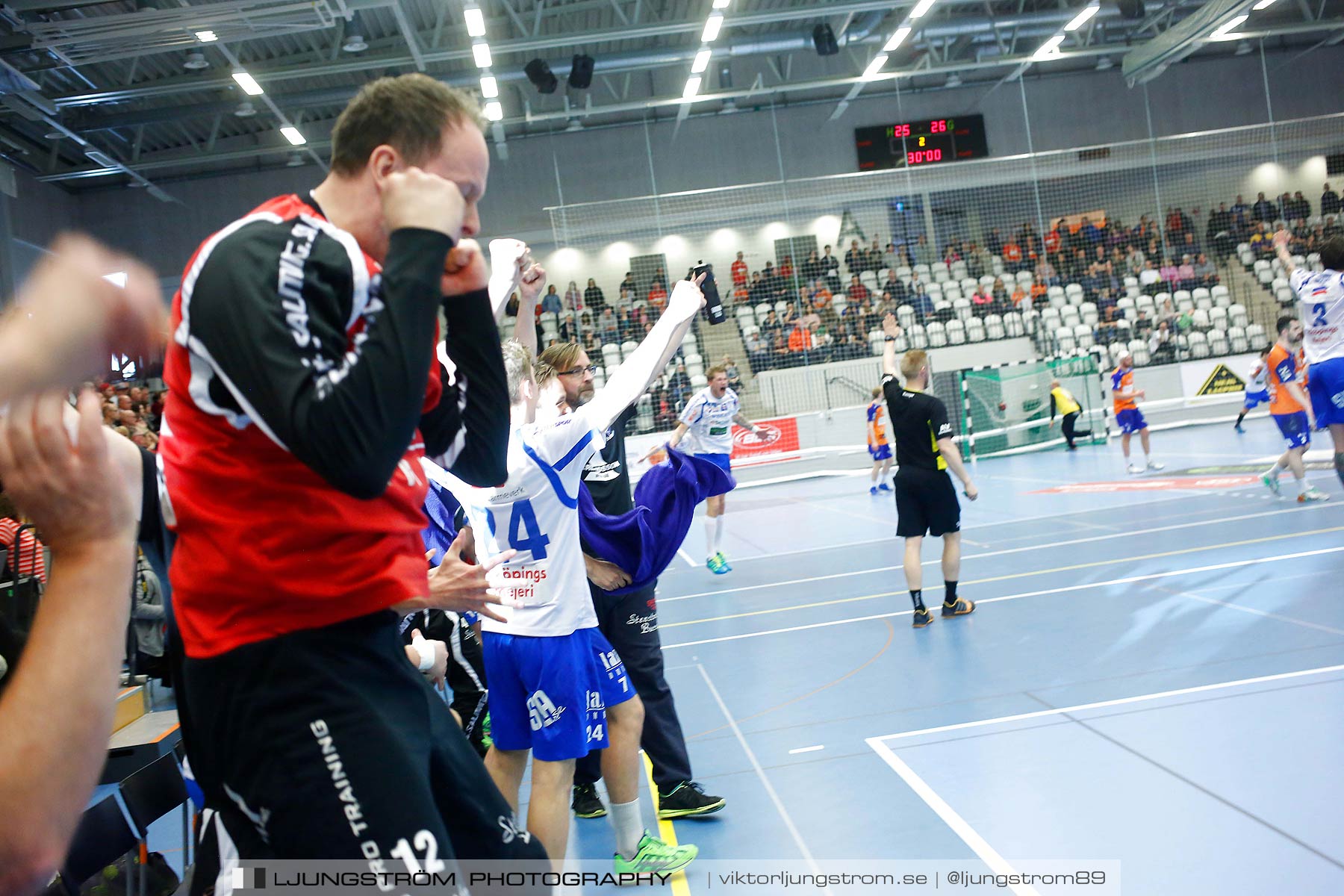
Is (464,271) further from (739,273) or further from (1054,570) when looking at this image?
(739,273)

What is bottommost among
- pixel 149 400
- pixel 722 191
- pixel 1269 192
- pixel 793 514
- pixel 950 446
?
pixel 793 514

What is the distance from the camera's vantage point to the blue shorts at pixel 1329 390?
7.84 m

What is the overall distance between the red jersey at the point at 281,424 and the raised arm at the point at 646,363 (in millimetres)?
1913

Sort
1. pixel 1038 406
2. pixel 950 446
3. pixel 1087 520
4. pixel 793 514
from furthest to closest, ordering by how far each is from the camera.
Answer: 1. pixel 1038 406
2. pixel 793 514
3. pixel 1087 520
4. pixel 950 446

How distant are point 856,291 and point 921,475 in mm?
16378

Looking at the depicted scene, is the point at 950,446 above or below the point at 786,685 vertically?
above

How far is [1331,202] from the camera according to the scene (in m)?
23.1

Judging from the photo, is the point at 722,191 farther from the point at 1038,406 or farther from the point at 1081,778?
the point at 1081,778

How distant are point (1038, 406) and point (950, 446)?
1582cm

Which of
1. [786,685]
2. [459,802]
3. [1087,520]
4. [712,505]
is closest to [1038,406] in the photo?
[1087,520]

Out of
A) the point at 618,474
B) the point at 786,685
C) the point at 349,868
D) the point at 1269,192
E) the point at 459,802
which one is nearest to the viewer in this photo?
the point at 349,868

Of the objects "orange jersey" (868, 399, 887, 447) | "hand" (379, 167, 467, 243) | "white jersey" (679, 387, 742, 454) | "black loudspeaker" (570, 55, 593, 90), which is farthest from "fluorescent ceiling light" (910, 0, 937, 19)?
"hand" (379, 167, 467, 243)

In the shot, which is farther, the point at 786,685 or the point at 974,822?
the point at 786,685

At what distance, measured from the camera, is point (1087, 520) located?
35.6ft
